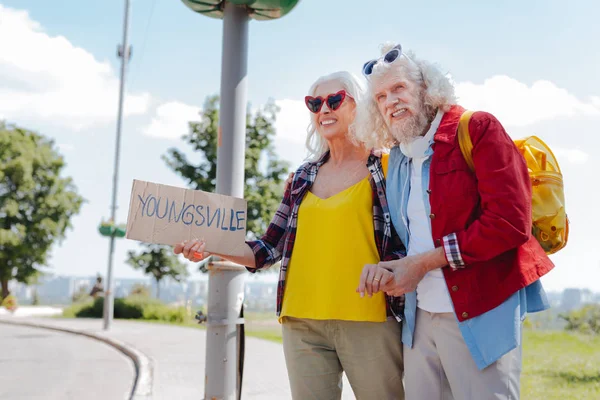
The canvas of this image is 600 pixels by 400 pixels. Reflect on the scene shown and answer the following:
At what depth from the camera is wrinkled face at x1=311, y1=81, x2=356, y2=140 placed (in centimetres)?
296

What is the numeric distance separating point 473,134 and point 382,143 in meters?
0.59

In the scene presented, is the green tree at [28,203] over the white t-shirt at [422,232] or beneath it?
over

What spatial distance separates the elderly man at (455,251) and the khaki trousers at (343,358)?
0.25 metres

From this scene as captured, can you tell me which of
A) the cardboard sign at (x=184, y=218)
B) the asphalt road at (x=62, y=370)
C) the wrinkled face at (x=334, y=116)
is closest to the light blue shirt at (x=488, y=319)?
the wrinkled face at (x=334, y=116)

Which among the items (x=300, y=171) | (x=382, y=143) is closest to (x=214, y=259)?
(x=300, y=171)

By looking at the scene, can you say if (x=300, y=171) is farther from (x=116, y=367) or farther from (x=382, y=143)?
(x=116, y=367)

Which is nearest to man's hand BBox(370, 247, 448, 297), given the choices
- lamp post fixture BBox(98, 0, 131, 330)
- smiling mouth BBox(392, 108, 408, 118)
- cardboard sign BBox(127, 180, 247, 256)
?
smiling mouth BBox(392, 108, 408, 118)

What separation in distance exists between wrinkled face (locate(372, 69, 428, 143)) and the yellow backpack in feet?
0.74

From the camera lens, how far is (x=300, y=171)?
10.1ft

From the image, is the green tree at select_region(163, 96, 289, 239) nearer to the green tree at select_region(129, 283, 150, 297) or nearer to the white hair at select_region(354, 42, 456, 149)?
the green tree at select_region(129, 283, 150, 297)

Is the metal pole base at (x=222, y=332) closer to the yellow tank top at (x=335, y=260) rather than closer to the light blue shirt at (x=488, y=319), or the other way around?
the yellow tank top at (x=335, y=260)

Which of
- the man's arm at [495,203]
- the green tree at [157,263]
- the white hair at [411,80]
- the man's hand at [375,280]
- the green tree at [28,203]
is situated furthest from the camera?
the green tree at [28,203]

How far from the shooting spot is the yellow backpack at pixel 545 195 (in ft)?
7.09

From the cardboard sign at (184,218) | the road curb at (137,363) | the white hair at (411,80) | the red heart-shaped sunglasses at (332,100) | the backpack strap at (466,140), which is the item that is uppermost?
the red heart-shaped sunglasses at (332,100)
